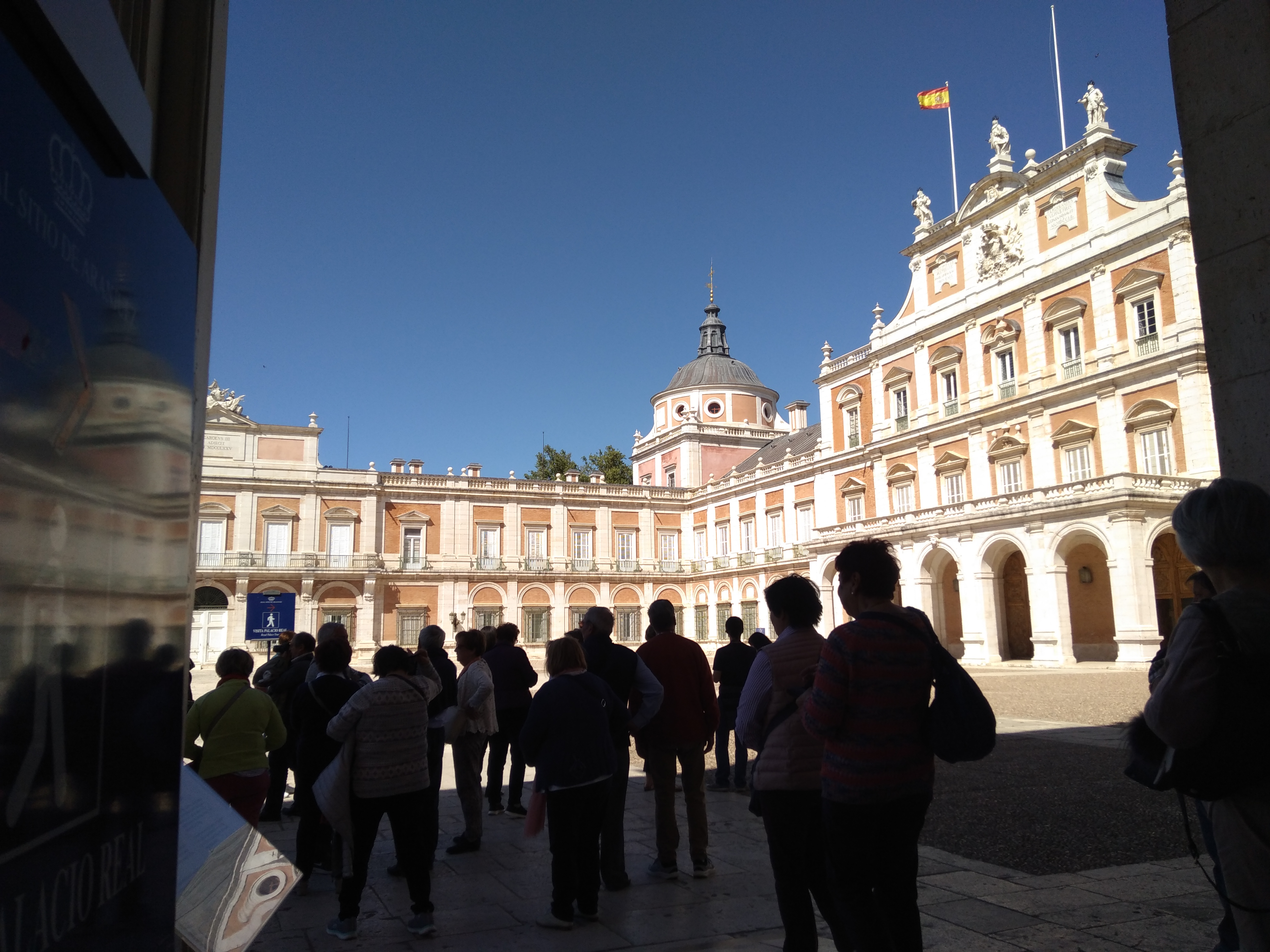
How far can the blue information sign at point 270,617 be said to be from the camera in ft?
47.3

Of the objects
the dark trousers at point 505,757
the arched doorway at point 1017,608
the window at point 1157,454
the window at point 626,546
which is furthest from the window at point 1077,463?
the dark trousers at point 505,757

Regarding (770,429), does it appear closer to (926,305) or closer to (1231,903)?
(926,305)

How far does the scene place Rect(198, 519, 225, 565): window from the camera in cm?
3606

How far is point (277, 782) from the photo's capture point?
7629mm

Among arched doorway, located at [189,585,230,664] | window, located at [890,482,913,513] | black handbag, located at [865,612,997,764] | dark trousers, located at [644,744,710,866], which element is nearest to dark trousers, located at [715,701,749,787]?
dark trousers, located at [644,744,710,866]

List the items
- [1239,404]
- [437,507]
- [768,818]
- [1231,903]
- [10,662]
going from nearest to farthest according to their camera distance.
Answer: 1. [10,662]
2. [1231,903]
3. [1239,404]
4. [768,818]
5. [437,507]

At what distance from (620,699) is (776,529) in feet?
112

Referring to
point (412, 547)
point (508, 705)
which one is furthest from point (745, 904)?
point (412, 547)

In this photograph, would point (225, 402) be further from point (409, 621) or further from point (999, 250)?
point (999, 250)

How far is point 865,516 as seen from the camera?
1334 inches

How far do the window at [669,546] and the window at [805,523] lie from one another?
30.2 ft

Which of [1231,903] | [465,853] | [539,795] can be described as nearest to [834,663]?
[1231,903]

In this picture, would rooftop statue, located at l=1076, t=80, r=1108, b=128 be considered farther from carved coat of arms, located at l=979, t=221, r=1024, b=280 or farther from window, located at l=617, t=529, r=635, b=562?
window, located at l=617, t=529, r=635, b=562

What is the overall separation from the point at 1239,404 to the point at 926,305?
31085 millimetres
